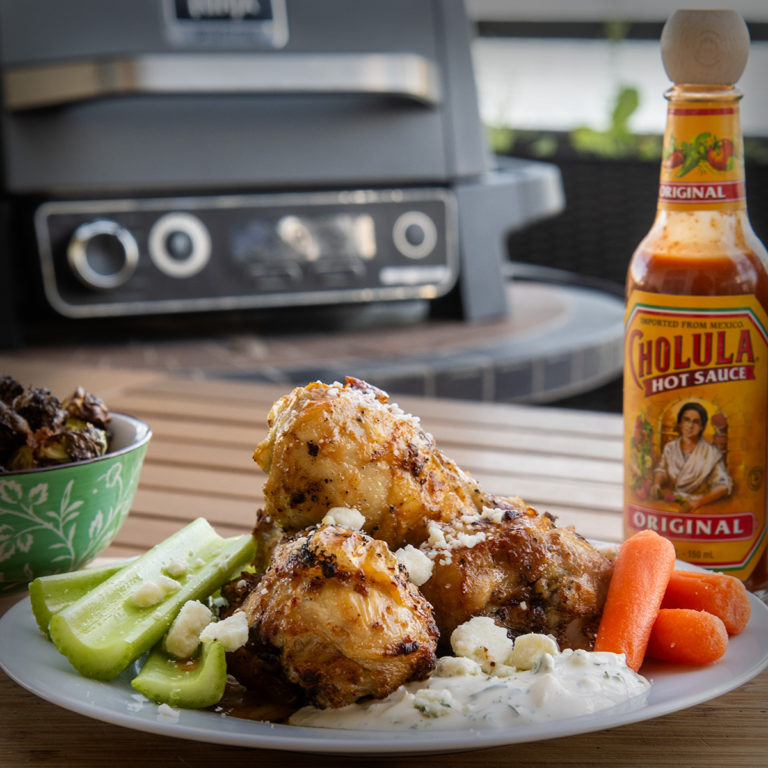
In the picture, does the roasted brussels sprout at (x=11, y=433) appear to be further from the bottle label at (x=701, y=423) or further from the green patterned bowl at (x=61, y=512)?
the bottle label at (x=701, y=423)

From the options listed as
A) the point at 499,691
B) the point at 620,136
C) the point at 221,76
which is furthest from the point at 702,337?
the point at 620,136

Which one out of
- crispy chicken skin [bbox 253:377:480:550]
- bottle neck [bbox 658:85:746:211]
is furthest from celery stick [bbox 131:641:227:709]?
bottle neck [bbox 658:85:746:211]

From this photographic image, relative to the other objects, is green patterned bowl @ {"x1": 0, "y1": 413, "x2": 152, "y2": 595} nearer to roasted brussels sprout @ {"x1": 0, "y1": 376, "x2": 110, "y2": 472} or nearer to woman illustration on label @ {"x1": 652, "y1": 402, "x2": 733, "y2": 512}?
roasted brussels sprout @ {"x1": 0, "y1": 376, "x2": 110, "y2": 472}

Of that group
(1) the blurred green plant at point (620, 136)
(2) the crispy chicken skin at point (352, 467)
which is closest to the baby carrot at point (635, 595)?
(2) the crispy chicken skin at point (352, 467)

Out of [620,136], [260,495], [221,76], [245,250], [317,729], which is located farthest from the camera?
[620,136]

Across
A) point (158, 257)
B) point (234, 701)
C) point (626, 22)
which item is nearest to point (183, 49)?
point (158, 257)

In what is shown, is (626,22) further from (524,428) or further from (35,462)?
(35,462)

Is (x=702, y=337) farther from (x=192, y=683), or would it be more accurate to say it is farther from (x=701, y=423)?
(x=192, y=683)
